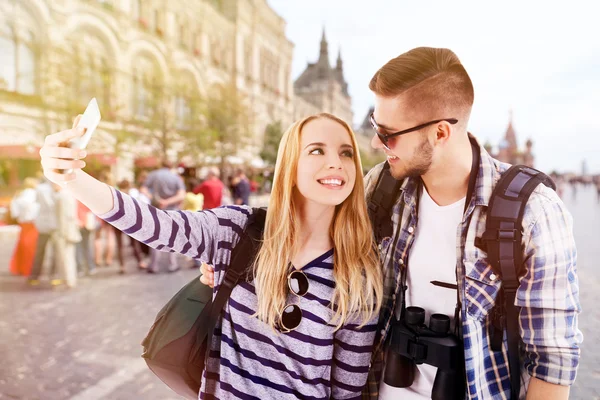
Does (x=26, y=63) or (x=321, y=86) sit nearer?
(x=26, y=63)

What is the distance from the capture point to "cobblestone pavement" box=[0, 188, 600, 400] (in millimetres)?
3457

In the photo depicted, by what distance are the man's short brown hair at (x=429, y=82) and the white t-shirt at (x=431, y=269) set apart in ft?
1.30

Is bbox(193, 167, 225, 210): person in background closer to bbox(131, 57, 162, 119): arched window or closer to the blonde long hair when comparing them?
the blonde long hair

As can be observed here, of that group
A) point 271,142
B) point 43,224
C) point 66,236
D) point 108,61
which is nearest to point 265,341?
point 66,236

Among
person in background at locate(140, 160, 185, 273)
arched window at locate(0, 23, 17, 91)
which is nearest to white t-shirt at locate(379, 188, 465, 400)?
person in background at locate(140, 160, 185, 273)

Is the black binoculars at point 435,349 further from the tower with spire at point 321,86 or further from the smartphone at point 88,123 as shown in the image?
the tower with spire at point 321,86

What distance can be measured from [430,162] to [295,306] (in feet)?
A: 2.55

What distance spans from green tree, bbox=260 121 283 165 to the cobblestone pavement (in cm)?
3047

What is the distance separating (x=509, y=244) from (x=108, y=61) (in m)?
21.5

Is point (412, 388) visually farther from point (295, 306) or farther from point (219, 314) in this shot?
point (219, 314)

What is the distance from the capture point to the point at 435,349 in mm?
1556

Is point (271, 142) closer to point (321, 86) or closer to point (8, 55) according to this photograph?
point (8, 55)

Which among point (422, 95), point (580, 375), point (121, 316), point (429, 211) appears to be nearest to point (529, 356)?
point (429, 211)

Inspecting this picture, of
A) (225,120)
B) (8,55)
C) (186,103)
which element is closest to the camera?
(8,55)
